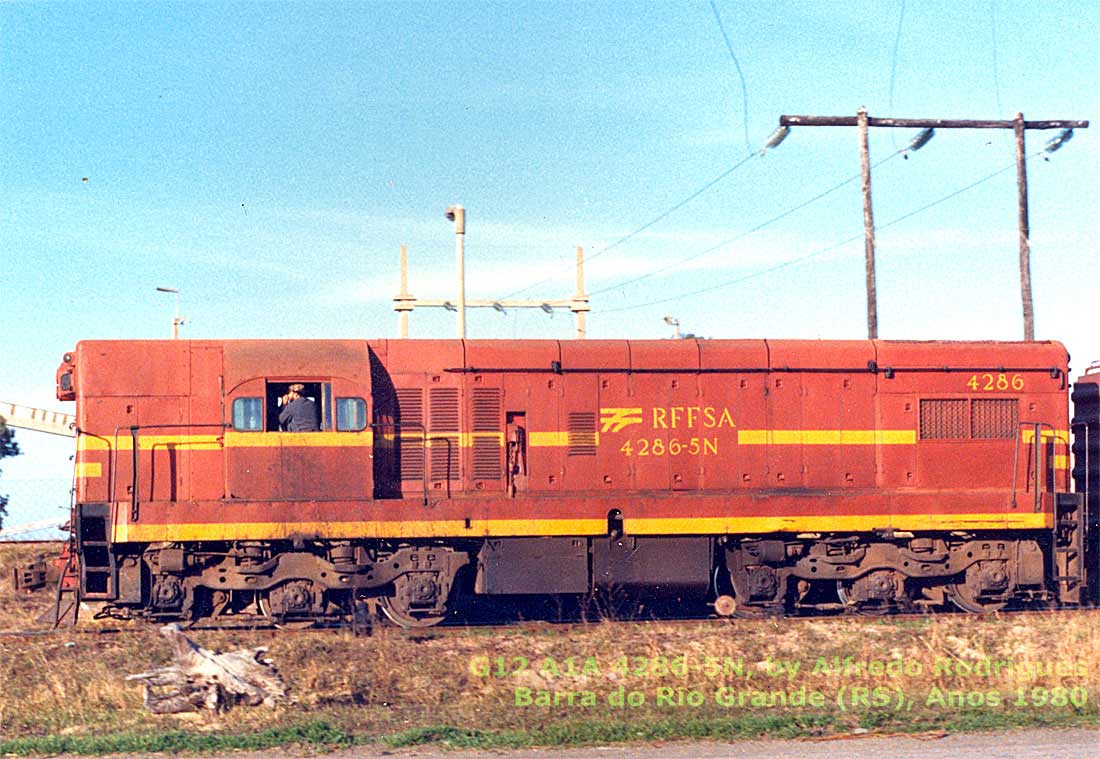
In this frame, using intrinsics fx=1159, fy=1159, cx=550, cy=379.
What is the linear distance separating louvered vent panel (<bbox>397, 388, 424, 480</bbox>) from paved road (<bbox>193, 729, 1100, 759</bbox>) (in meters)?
6.78

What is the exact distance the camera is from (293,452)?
592 inches

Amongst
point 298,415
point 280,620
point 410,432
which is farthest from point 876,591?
point 298,415

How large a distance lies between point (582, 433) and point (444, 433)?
6.29 ft

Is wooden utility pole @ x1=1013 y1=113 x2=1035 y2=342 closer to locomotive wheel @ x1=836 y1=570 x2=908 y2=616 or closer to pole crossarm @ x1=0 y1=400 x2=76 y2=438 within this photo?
locomotive wheel @ x1=836 y1=570 x2=908 y2=616

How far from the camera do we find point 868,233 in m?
21.7

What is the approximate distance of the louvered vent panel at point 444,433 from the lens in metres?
16.0

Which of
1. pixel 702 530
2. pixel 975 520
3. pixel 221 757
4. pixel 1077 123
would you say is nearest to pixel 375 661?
pixel 221 757

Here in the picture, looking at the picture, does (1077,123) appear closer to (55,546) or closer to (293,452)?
(293,452)

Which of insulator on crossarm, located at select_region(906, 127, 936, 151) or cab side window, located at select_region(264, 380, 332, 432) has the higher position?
insulator on crossarm, located at select_region(906, 127, 936, 151)

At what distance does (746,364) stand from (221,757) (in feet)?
31.6

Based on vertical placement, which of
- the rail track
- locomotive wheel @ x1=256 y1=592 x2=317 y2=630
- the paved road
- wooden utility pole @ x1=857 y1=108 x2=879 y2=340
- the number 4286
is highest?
wooden utility pole @ x1=857 y1=108 x2=879 y2=340

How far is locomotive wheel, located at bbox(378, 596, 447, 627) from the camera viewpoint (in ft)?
50.9

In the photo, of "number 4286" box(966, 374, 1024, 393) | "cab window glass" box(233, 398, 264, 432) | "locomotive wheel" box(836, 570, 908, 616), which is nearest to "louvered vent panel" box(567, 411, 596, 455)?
"locomotive wheel" box(836, 570, 908, 616)

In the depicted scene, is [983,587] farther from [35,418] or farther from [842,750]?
[35,418]
